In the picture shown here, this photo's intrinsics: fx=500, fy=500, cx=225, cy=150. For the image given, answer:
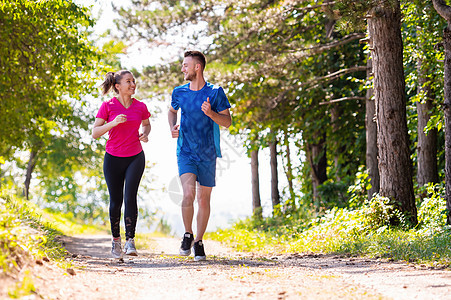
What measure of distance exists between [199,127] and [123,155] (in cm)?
95

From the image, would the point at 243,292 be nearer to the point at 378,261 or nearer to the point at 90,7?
the point at 378,261

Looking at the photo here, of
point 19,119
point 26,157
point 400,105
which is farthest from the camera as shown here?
point 26,157

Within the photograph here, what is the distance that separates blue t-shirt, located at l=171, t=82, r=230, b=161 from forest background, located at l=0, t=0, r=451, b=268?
→ 267cm

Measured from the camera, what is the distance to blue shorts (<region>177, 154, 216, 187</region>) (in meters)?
5.79

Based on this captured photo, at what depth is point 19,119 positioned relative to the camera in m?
12.6

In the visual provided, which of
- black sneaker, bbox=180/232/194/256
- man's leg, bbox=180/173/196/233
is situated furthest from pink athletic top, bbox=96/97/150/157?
black sneaker, bbox=180/232/194/256

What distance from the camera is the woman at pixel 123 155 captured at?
5863mm

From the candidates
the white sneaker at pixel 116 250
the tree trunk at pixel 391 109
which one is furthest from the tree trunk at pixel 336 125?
the white sneaker at pixel 116 250

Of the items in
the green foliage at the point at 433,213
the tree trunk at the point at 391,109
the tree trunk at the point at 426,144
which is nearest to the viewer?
the green foliage at the point at 433,213

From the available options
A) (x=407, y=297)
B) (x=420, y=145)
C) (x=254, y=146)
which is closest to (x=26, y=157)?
(x=254, y=146)

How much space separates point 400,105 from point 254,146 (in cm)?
908

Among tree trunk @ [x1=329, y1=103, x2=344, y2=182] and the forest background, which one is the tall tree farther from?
tree trunk @ [x1=329, y1=103, x2=344, y2=182]

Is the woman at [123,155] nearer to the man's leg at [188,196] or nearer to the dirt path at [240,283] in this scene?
the man's leg at [188,196]

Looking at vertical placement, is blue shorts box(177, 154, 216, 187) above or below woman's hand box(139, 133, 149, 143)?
below
